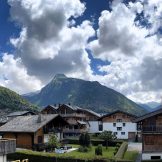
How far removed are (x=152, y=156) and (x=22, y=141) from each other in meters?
24.1

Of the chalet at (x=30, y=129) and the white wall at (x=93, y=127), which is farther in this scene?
the white wall at (x=93, y=127)

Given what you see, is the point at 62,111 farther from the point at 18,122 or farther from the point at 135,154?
the point at 135,154

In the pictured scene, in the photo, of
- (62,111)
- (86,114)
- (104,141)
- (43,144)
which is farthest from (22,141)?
(86,114)

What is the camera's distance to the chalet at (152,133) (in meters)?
56.3

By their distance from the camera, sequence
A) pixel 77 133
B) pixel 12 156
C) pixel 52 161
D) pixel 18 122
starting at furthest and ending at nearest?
pixel 77 133, pixel 18 122, pixel 12 156, pixel 52 161

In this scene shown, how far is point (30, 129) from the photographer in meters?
66.3

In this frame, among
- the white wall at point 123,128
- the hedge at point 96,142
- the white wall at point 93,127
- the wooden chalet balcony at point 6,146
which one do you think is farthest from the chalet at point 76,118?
the wooden chalet balcony at point 6,146

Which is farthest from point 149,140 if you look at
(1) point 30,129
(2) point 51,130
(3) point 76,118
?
(3) point 76,118

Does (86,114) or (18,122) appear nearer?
(18,122)

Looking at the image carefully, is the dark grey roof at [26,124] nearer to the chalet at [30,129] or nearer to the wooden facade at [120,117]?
the chalet at [30,129]

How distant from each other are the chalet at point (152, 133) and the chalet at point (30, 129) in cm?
1916

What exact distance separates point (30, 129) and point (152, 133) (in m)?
21.9

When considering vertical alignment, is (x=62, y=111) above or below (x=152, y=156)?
above

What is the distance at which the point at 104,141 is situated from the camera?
79938 mm
